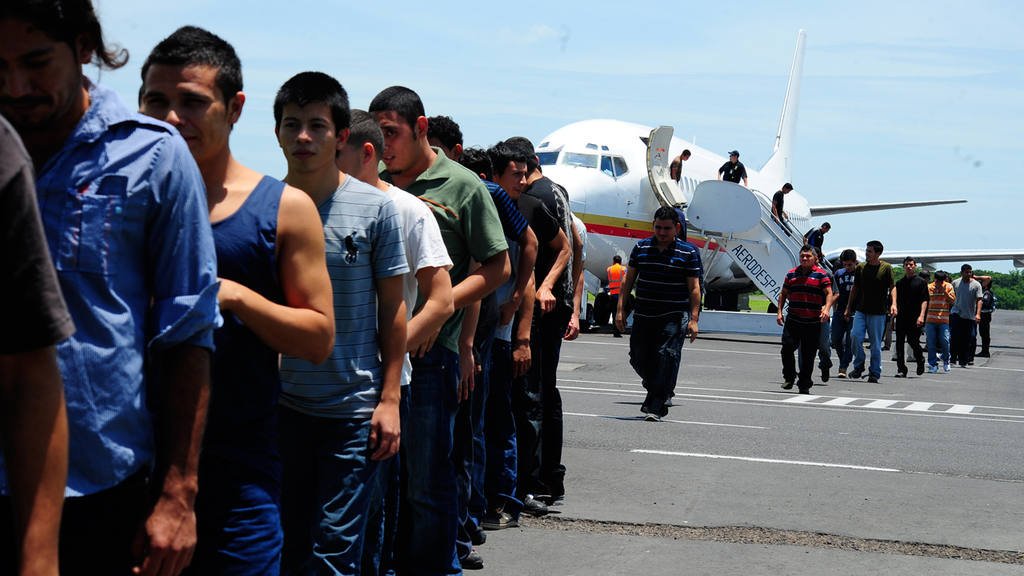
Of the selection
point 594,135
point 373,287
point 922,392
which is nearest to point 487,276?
point 373,287

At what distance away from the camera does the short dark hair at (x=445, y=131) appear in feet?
20.3

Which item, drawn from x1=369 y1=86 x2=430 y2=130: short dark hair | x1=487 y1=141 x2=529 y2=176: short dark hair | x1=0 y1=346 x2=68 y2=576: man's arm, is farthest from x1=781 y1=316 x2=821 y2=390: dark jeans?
x1=0 y1=346 x2=68 y2=576: man's arm

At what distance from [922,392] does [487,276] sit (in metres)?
13.5

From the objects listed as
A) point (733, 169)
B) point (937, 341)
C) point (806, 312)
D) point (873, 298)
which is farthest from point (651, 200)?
point (806, 312)

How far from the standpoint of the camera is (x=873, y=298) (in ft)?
62.4

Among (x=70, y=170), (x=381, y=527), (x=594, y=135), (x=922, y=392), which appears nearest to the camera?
(x=70, y=170)

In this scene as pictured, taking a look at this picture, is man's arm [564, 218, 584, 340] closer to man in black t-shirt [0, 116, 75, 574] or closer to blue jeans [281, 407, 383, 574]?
blue jeans [281, 407, 383, 574]

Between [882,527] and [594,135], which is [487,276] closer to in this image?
[882,527]

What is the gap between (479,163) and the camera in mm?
7164

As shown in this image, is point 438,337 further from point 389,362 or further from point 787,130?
point 787,130

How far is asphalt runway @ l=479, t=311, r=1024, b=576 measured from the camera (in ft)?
20.5

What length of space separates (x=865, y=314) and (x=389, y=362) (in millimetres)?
16002

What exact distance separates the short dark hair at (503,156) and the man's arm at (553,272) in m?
0.46

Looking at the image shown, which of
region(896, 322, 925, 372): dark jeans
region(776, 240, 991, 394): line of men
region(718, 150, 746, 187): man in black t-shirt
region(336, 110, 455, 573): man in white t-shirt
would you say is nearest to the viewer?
region(336, 110, 455, 573): man in white t-shirt
